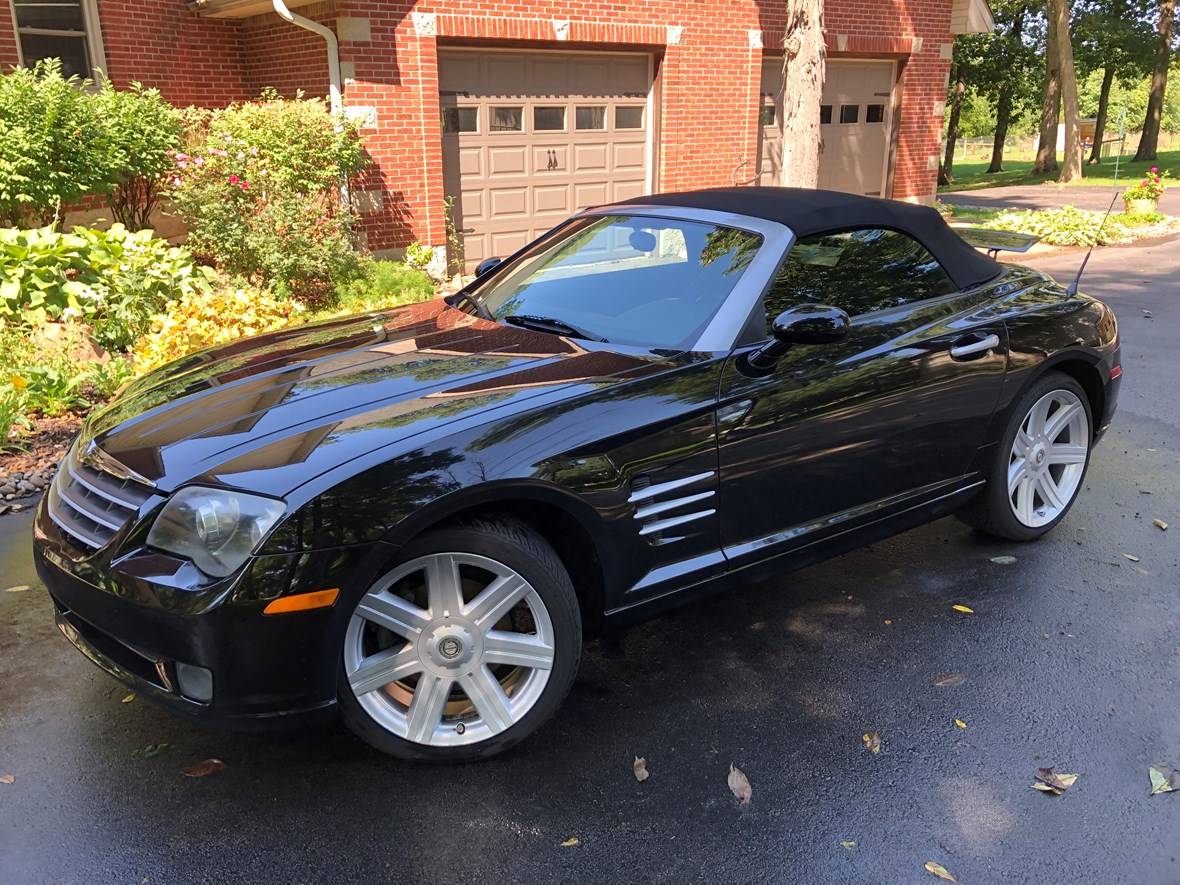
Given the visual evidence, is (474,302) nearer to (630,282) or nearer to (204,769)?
(630,282)

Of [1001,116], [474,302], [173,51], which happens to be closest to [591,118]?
[173,51]

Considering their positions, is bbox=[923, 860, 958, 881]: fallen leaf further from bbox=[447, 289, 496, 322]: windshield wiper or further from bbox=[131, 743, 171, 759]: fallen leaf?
bbox=[447, 289, 496, 322]: windshield wiper

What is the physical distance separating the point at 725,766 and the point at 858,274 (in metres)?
1.98

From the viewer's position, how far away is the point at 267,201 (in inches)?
375

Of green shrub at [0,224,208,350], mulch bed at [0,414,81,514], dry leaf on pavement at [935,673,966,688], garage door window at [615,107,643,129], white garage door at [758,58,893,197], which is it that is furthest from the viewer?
white garage door at [758,58,893,197]

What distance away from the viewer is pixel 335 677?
8.91 ft

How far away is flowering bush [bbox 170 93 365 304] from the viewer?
9.28m

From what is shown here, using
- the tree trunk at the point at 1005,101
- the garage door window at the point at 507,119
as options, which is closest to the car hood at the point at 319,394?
the garage door window at the point at 507,119

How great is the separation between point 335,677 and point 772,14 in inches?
567

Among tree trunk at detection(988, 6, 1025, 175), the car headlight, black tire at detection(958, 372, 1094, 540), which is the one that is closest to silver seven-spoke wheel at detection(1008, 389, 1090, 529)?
black tire at detection(958, 372, 1094, 540)

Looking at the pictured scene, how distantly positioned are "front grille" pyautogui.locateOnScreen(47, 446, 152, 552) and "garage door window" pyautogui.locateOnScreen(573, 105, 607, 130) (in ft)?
36.3

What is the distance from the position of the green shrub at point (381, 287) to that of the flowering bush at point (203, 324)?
6.30 ft

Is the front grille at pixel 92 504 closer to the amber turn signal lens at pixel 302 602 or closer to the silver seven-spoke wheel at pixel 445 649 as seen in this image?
the amber turn signal lens at pixel 302 602

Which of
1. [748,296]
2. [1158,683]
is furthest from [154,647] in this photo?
[1158,683]
